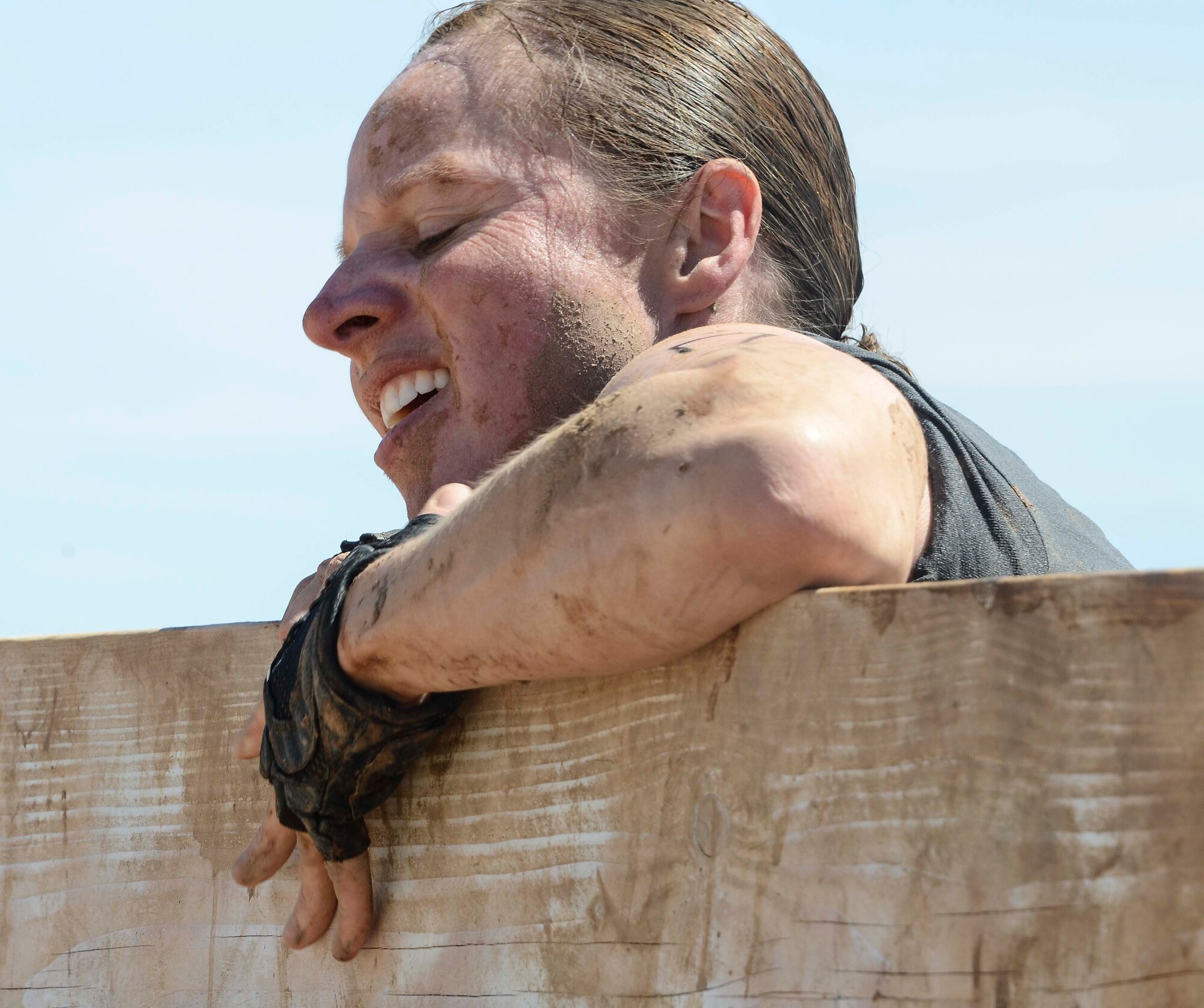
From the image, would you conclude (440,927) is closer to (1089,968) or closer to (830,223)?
(1089,968)

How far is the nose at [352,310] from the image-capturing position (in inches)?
86.0

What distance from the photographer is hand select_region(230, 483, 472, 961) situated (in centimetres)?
169

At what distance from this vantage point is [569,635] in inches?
51.9

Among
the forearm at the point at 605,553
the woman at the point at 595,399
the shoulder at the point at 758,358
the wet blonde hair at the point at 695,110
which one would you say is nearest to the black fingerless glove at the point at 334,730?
the woman at the point at 595,399

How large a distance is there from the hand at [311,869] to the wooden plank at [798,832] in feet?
0.09

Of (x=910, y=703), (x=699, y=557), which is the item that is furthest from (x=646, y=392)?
(x=910, y=703)

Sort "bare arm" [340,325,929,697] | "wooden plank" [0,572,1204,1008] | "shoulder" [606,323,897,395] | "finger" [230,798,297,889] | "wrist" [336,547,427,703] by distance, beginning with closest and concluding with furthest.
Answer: "wooden plank" [0,572,1204,1008], "bare arm" [340,325,929,697], "shoulder" [606,323,897,395], "wrist" [336,547,427,703], "finger" [230,798,297,889]

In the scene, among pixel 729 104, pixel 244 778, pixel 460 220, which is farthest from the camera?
pixel 729 104

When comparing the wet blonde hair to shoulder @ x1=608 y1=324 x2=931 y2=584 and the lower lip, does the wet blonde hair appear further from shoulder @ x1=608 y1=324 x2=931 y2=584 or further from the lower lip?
shoulder @ x1=608 y1=324 x2=931 y2=584

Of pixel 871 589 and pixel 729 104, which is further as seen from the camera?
pixel 729 104

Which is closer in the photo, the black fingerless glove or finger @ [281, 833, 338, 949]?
the black fingerless glove

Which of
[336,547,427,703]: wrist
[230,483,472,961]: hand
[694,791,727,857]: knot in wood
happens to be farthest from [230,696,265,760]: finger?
[694,791,727,857]: knot in wood

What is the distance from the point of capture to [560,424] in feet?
4.94

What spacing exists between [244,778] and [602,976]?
75cm
